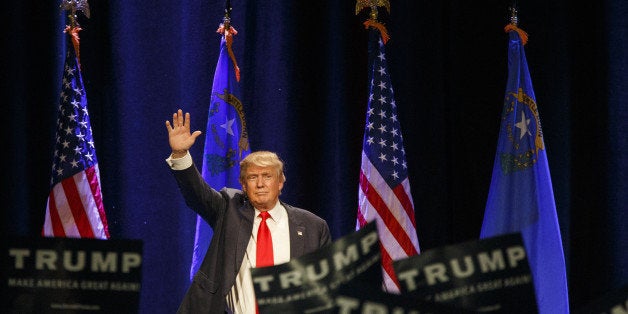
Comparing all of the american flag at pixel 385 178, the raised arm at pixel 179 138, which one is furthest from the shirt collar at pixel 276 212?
the american flag at pixel 385 178

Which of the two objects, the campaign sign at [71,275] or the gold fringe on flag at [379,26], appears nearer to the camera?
the campaign sign at [71,275]

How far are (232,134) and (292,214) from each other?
1.15 meters

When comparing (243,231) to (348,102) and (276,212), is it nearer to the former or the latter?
(276,212)

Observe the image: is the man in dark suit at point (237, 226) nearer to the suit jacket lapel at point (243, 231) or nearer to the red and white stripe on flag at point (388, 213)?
the suit jacket lapel at point (243, 231)

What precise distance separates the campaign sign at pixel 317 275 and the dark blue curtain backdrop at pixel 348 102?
3.07 meters

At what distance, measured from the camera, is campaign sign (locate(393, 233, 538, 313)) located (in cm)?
183

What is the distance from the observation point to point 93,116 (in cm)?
482

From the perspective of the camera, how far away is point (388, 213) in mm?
4391

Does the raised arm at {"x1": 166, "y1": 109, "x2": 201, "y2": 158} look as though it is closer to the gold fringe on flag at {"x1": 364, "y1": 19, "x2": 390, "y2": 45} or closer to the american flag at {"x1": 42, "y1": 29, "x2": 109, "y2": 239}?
the american flag at {"x1": 42, "y1": 29, "x2": 109, "y2": 239}

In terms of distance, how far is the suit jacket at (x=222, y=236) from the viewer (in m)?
3.27

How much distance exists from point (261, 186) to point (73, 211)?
133 centimetres

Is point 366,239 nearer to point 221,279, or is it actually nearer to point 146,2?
point 221,279

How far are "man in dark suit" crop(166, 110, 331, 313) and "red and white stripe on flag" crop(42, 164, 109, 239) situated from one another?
1043 mm

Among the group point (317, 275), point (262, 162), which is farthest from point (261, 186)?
point (317, 275)
